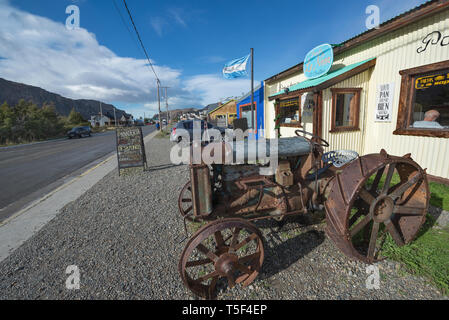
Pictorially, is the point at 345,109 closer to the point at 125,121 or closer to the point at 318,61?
the point at 318,61

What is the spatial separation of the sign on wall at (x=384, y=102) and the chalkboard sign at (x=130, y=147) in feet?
24.9

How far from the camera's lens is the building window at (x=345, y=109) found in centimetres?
641

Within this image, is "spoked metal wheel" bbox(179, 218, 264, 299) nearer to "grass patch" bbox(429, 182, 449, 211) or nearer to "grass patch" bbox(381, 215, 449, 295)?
"grass patch" bbox(381, 215, 449, 295)

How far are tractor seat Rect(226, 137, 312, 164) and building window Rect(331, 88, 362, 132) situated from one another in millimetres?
4759

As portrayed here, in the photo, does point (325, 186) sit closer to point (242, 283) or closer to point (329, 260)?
point (329, 260)

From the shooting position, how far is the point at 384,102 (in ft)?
19.0

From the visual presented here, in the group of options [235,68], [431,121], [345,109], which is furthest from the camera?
[235,68]

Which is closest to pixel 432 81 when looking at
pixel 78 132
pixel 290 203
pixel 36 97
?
pixel 290 203

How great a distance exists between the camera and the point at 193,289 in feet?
6.84

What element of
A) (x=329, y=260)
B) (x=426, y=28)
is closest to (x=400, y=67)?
(x=426, y=28)

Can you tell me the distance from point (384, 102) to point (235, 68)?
312 inches

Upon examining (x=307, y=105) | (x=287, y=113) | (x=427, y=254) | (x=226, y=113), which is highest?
(x=226, y=113)

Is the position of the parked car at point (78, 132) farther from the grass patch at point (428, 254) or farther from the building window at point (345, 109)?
the grass patch at point (428, 254)

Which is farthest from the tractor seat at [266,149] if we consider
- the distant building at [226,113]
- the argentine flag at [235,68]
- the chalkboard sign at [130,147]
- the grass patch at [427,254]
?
the distant building at [226,113]
